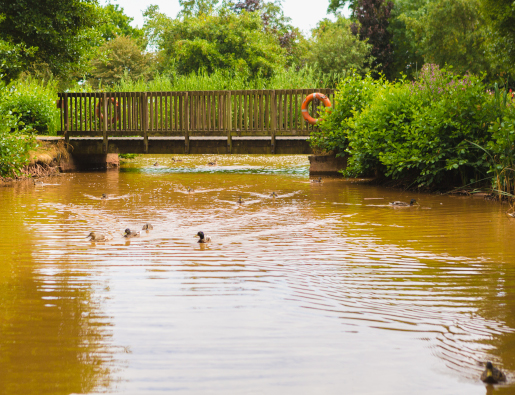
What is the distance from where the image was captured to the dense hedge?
1069cm

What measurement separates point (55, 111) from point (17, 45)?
10.5ft

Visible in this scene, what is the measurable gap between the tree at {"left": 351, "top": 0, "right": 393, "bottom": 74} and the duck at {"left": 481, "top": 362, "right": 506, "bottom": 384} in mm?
44187

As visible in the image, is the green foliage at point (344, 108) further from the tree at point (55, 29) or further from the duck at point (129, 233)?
the duck at point (129, 233)

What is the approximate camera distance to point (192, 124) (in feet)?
57.9

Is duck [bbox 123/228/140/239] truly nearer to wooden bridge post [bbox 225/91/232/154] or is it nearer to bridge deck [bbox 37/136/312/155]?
bridge deck [bbox 37/136/312/155]

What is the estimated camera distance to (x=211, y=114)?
17734 millimetres

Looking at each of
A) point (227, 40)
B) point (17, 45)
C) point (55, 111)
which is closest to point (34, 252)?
point (17, 45)

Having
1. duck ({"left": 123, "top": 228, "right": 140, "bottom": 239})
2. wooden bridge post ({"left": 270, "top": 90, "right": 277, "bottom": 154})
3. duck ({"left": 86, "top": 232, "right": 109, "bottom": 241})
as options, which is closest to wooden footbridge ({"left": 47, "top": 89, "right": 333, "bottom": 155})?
wooden bridge post ({"left": 270, "top": 90, "right": 277, "bottom": 154})

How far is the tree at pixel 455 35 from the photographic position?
38250 millimetres

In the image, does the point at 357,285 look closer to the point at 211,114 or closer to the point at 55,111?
the point at 211,114

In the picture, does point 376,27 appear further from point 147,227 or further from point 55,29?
point 147,227

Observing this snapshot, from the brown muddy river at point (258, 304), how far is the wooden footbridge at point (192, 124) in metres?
8.67

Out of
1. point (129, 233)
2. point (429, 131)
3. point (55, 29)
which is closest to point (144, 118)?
point (55, 29)

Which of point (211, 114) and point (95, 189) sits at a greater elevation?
point (211, 114)
